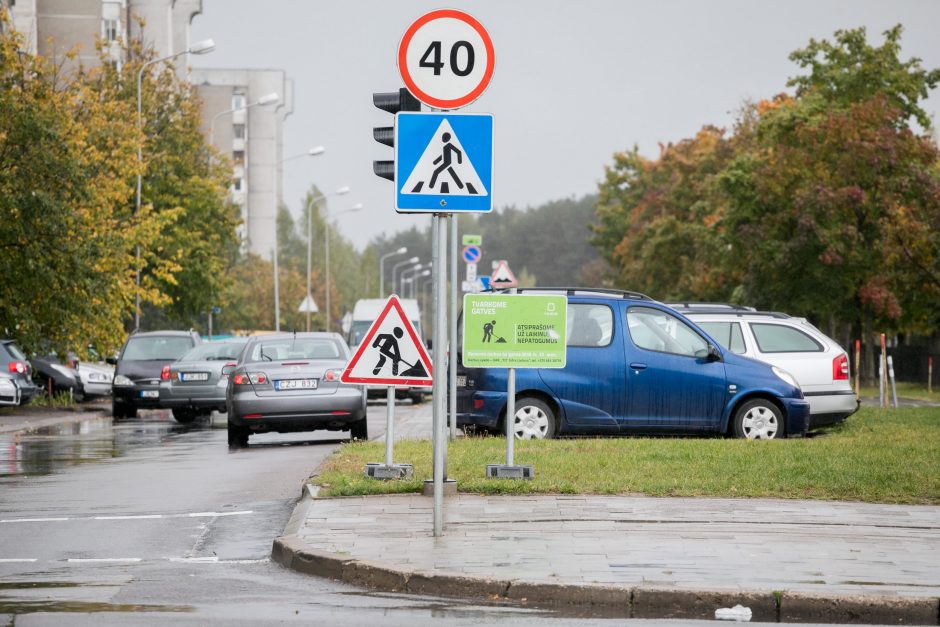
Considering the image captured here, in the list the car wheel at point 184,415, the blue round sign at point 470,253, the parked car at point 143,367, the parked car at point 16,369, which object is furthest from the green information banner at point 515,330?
the parked car at point 16,369

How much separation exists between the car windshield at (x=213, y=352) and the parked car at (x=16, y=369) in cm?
314

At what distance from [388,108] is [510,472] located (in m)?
3.29

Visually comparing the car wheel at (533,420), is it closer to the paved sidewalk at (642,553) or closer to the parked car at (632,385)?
the parked car at (632,385)

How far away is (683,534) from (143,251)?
33.0 meters

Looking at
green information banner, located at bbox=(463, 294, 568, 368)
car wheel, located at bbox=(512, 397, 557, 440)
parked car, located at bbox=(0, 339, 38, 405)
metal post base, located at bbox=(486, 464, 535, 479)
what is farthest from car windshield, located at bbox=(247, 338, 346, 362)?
parked car, located at bbox=(0, 339, 38, 405)

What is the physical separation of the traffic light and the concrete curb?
4.26m

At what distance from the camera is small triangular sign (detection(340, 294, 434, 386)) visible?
13.1m

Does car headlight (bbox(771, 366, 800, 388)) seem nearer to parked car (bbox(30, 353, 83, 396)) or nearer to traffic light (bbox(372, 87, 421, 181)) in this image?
traffic light (bbox(372, 87, 421, 181))

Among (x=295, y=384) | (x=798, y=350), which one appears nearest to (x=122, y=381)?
(x=295, y=384)

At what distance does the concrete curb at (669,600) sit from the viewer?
8109 mm

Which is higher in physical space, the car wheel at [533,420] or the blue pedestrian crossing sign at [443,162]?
the blue pedestrian crossing sign at [443,162]

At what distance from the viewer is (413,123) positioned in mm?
10445

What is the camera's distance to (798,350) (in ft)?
72.6

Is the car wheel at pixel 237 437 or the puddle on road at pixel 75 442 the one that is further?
the car wheel at pixel 237 437
